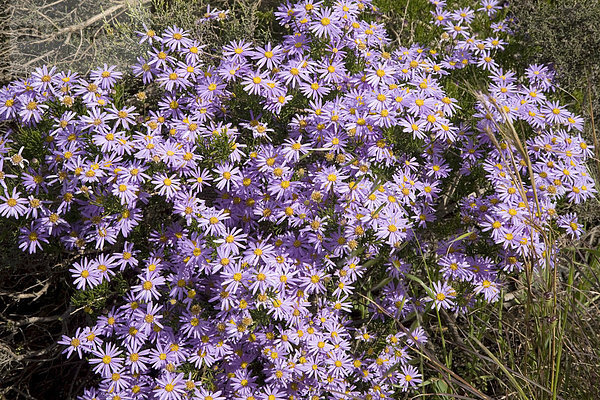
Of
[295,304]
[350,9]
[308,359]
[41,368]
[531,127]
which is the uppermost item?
[350,9]

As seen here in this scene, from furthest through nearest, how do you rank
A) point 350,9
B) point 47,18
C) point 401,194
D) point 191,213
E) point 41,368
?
1. point 47,18
2. point 41,368
3. point 350,9
4. point 401,194
5. point 191,213

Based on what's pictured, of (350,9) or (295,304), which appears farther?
(350,9)

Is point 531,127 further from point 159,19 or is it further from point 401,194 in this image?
point 159,19

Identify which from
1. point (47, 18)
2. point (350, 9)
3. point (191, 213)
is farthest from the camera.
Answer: point (47, 18)

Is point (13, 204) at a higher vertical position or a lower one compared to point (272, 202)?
lower

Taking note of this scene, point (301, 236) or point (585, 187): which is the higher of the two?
point (585, 187)

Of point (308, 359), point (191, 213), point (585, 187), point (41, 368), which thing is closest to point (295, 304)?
point (308, 359)

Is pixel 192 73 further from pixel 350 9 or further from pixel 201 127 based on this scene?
pixel 350 9
